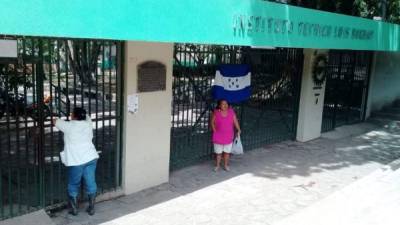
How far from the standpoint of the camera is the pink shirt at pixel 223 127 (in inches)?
301

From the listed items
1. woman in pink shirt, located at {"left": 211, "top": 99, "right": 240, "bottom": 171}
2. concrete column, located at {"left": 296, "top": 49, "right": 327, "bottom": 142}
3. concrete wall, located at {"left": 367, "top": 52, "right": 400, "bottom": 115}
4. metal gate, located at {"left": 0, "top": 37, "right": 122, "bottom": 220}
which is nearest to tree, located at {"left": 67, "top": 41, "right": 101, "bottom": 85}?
metal gate, located at {"left": 0, "top": 37, "right": 122, "bottom": 220}

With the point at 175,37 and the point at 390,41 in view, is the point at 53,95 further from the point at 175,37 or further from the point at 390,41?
the point at 390,41

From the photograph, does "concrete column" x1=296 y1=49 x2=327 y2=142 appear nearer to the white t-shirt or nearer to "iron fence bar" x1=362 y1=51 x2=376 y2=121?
"iron fence bar" x1=362 y1=51 x2=376 y2=121

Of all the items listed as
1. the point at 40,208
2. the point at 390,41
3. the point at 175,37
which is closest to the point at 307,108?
the point at 390,41

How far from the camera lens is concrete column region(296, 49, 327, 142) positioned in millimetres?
10156

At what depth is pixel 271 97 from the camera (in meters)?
Answer: 9.93

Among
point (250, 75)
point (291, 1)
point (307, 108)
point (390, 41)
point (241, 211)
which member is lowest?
point (241, 211)

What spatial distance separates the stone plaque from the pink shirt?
138 centimetres

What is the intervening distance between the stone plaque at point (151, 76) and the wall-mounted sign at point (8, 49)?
1774 millimetres

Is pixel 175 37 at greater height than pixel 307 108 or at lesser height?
greater

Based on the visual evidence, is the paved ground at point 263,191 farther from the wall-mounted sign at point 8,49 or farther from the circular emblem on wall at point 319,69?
the wall-mounted sign at point 8,49

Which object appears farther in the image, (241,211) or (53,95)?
(241,211)

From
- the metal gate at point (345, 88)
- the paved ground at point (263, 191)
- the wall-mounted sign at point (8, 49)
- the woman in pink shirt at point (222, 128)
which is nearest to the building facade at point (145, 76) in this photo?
the wall-mounted sign at point (8, 49)

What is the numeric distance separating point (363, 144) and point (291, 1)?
229 inches
